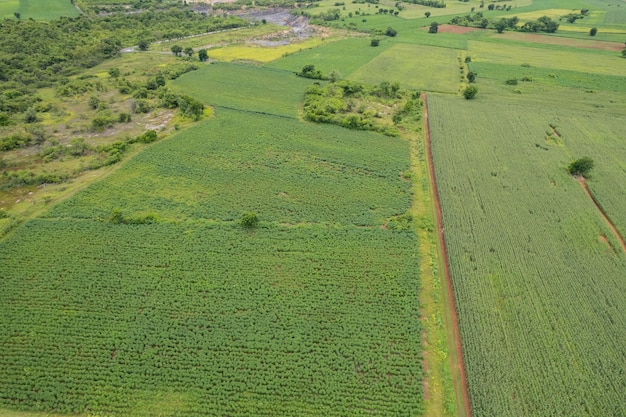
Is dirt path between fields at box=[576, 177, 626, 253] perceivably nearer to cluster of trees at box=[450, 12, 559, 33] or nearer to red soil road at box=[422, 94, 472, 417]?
red soil road at box=[422, 94, 472, 417]

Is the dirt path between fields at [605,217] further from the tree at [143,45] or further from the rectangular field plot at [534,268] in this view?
the tree at [143,45]

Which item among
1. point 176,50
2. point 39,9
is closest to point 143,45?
point 176,50

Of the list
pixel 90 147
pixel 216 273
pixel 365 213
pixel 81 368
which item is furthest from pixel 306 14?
pixel 81 368

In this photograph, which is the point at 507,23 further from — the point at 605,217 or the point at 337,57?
the point at 605,217

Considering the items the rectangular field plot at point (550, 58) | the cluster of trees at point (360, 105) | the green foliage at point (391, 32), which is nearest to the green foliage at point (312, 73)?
the cluster of trees at point (360, 105)

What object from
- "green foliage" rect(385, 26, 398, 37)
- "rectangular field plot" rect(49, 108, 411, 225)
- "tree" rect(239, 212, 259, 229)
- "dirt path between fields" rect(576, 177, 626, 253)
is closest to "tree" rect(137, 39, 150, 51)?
"rectangular field plot" rect(49, 108, 411, 225)

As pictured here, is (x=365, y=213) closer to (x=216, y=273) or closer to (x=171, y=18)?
(x=216, y=273)
